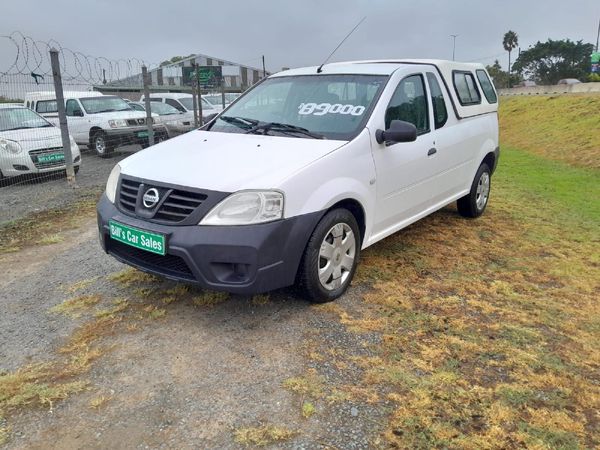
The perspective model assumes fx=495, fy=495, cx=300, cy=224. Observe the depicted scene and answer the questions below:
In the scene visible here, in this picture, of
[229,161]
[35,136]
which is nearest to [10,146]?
[35,136]

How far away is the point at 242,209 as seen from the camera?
315 cm

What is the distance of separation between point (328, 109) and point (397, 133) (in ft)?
2.11

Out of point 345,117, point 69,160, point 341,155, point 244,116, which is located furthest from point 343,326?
point 69,160

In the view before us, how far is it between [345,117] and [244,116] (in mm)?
1052

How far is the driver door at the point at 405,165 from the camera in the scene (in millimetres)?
4113

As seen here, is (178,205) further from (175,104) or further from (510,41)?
(510,41)

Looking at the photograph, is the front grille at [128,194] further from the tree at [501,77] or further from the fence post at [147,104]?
the tree at [501,77]

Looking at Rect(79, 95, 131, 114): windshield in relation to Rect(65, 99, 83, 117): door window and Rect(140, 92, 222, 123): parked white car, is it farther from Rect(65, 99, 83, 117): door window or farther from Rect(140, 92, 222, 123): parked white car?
Answer: Rect(140, 92, 222, 123): parked white car

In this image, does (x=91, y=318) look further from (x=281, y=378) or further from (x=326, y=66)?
(x=326, y=66)

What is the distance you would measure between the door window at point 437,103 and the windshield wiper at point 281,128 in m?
1.57

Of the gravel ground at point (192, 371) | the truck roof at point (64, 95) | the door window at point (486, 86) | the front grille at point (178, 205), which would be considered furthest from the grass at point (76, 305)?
the truck roof at point (64, 95)

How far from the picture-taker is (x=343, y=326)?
345cm

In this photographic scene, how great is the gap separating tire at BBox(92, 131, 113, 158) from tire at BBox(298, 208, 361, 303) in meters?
10.2

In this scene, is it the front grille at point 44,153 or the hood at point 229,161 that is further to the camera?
the front grille at point 44,153
